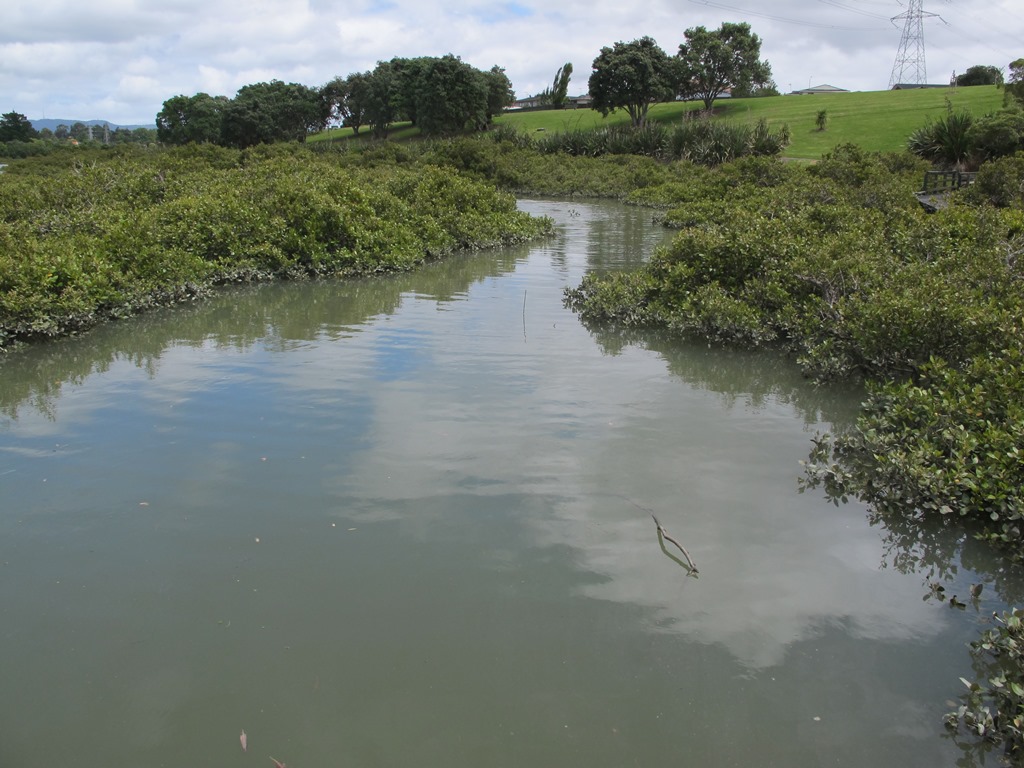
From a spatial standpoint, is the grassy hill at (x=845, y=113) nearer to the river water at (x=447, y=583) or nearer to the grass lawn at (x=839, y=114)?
the grass lawn at (x=839, y=114)

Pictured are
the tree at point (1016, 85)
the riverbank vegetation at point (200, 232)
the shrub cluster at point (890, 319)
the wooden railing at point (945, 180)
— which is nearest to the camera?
the shrub cluster at point (890, 319)

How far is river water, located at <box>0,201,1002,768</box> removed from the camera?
11.9ft

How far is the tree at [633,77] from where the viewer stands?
56531 millimetres

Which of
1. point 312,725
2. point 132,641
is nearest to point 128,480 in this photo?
point 132,641

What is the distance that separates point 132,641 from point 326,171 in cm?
1797

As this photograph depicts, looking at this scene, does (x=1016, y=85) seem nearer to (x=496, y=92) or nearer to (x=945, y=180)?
(x=945, y=180)

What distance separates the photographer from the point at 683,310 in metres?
10.8

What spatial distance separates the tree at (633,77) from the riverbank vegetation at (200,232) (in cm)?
3996

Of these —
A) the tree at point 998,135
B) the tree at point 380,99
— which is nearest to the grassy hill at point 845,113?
the tree at point 998,135

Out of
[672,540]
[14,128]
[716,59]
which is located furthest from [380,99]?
[672,540]

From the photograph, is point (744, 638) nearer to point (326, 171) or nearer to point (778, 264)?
point (778, 264)

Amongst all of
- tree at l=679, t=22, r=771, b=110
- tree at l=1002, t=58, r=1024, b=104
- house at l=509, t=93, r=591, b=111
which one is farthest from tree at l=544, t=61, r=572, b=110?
tree at l=1002, t=58, r=1024, b=104

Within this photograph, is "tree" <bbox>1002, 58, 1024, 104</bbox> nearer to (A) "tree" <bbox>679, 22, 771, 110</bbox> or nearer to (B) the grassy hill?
(B) the grassy hill

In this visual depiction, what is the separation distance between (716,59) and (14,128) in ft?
227
